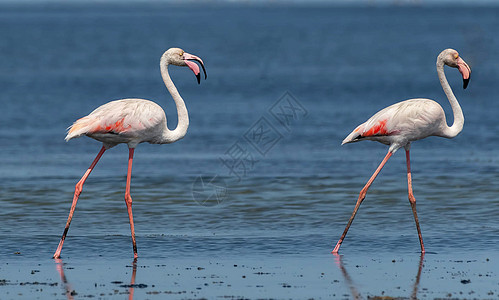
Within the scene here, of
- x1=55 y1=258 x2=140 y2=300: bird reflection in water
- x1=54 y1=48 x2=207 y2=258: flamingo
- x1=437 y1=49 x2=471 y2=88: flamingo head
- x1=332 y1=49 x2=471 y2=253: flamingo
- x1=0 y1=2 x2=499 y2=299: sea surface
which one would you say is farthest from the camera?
x1=437 y1=49 x2=471 y2=88: flamingo head

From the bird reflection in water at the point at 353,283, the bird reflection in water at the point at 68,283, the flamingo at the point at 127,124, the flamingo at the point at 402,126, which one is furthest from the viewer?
the flamingo at the point at 402,126

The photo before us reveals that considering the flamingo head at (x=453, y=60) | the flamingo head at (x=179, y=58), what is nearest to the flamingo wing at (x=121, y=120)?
the flamingo head at (x=179, y=58)

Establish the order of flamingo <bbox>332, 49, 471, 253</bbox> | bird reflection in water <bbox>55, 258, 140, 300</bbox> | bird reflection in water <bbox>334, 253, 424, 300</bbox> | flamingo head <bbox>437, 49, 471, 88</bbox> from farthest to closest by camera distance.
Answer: flamingo head <bbox>437, 49, 471, 88</bbox>
flamingo <bbox>332, 49, 471, 253</bbox>
bird reflection in water <bbox>55, 258, 140, 300</bbox>
bird reflection in water <bbox>334, 253, 424, 300</bbox>

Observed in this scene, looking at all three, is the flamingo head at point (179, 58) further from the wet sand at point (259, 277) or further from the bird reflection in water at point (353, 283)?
the bird reflection in water at point (353, 283)

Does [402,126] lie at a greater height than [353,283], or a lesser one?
greater

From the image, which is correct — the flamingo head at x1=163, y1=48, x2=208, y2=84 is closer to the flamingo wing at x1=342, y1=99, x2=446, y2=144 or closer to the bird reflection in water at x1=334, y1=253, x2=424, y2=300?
the flamingo wing at x1=342, y1=99, x2=446, y2=144

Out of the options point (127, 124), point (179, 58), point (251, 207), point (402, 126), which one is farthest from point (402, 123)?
point (251, 207)

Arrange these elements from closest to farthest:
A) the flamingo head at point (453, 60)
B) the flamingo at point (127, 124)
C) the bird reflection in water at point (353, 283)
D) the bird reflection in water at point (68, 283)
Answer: the bird reflection in water at point (353, 283) < the bird reflection in water at point (68, 283) < the flamingo at point (127, 124) < the flamingo head at point (453, 60)

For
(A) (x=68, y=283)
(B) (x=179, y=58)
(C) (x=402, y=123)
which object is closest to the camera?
(A) (x=68, y=283)

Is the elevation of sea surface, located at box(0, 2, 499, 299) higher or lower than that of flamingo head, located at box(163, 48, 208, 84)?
lower

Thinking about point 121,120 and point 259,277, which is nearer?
point 259,277

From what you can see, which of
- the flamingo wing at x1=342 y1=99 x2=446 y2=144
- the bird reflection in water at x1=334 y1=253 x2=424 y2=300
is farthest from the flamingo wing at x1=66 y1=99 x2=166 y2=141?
the bird reflection in water at x1=334 y1=253 x2=424 y2=300

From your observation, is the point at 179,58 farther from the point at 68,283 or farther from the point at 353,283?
the point at 353,283

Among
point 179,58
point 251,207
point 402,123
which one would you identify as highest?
point 179,58
